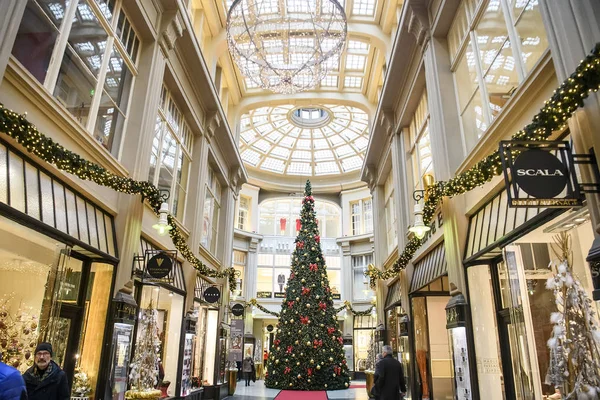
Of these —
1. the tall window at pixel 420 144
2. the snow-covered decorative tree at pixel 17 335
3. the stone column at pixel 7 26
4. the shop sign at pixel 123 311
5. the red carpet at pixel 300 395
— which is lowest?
the red carpet at pixel 300 395

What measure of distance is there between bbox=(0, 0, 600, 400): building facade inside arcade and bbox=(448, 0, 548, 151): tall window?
5cm

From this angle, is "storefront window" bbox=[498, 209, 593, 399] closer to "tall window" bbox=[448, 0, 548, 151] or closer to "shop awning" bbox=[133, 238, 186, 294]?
"tall window" bbox=[448, 0, 548, 151]

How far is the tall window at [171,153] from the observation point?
1024 cm

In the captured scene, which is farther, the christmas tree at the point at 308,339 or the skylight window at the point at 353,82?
the skylight window at the point at 353,82

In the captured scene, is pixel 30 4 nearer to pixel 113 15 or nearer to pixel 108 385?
pixel 113 15

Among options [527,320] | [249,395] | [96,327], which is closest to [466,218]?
[527,320]

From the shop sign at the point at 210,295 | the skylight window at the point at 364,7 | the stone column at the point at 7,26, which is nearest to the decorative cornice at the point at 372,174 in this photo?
the skylight window at the point at 364,7

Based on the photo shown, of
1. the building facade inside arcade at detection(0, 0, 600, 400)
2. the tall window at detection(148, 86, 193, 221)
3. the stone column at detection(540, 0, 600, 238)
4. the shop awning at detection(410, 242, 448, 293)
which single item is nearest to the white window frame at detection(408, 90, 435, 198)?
the building facade inside arcade at detection(0, 0, 600, 400)

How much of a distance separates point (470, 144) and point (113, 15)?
718 cm

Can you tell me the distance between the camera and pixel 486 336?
6.81 metres

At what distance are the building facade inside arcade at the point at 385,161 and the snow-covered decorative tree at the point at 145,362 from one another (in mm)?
50

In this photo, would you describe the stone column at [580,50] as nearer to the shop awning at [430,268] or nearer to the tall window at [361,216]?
the shop awning at [430,268]

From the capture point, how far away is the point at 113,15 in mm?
7984

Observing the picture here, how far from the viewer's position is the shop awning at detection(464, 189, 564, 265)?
511 cm
